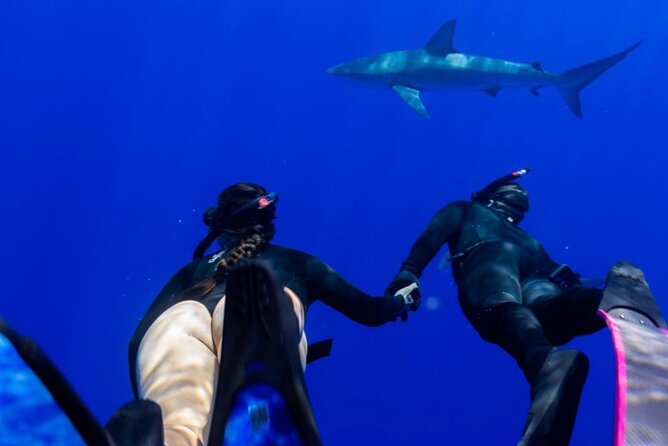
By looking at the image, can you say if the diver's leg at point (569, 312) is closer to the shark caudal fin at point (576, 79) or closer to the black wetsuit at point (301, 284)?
the black wetsuit at point (301, 284)

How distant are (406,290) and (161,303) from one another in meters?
1.88

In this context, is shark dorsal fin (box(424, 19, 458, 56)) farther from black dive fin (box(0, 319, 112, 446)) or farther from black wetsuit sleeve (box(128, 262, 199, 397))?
black dive fin (box(0, 319, 112, 446))

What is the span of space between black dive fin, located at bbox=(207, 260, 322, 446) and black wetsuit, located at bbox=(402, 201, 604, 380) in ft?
4.86

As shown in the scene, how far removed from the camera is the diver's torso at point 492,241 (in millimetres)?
4773

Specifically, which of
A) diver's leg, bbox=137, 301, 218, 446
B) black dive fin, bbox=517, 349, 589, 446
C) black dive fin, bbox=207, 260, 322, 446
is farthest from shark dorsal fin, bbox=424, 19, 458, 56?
black dive fin, bbox=207, 260, 322, 446

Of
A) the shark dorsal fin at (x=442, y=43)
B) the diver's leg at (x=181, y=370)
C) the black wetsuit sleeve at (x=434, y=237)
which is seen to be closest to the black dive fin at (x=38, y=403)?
the diver's leg at (x=181, y=370)

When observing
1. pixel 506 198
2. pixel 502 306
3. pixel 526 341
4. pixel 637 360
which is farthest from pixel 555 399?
pixel 506 198

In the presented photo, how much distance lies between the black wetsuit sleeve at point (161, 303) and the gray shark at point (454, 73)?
29.1 feet

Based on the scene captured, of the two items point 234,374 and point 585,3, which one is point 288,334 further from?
point 585,3

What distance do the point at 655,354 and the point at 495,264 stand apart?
203cm

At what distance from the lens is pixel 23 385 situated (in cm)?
186

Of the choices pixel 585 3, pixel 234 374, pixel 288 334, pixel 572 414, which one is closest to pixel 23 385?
pixel 234 374

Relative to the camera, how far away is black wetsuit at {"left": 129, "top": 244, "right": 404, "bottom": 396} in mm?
3945

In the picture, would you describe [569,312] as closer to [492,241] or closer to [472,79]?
[492,241]
